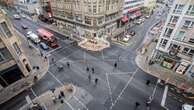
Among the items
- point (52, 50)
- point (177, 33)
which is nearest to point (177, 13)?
point (177, 33)

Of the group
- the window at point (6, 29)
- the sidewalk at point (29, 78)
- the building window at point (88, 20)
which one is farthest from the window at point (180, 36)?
the window at point (6, 29)

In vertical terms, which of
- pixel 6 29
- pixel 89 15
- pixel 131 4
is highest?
pixel 131 4

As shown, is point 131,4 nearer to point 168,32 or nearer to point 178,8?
point 168,32

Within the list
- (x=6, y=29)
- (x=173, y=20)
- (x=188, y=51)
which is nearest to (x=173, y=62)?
(x=188, y=51)

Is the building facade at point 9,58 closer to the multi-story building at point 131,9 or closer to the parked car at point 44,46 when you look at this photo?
the parked car at point 44,46

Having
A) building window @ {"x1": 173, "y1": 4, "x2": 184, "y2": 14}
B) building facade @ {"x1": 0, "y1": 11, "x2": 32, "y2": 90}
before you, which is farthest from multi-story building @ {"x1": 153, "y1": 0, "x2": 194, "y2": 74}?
building facade @ {"x1": 0, "y1": 11, "x2": 32, "y2": 90}

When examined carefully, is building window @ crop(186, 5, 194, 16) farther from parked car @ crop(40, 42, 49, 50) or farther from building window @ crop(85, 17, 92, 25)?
parked car @ crop(40, 42, 49, 50)

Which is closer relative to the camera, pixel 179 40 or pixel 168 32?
pixel 179 40
